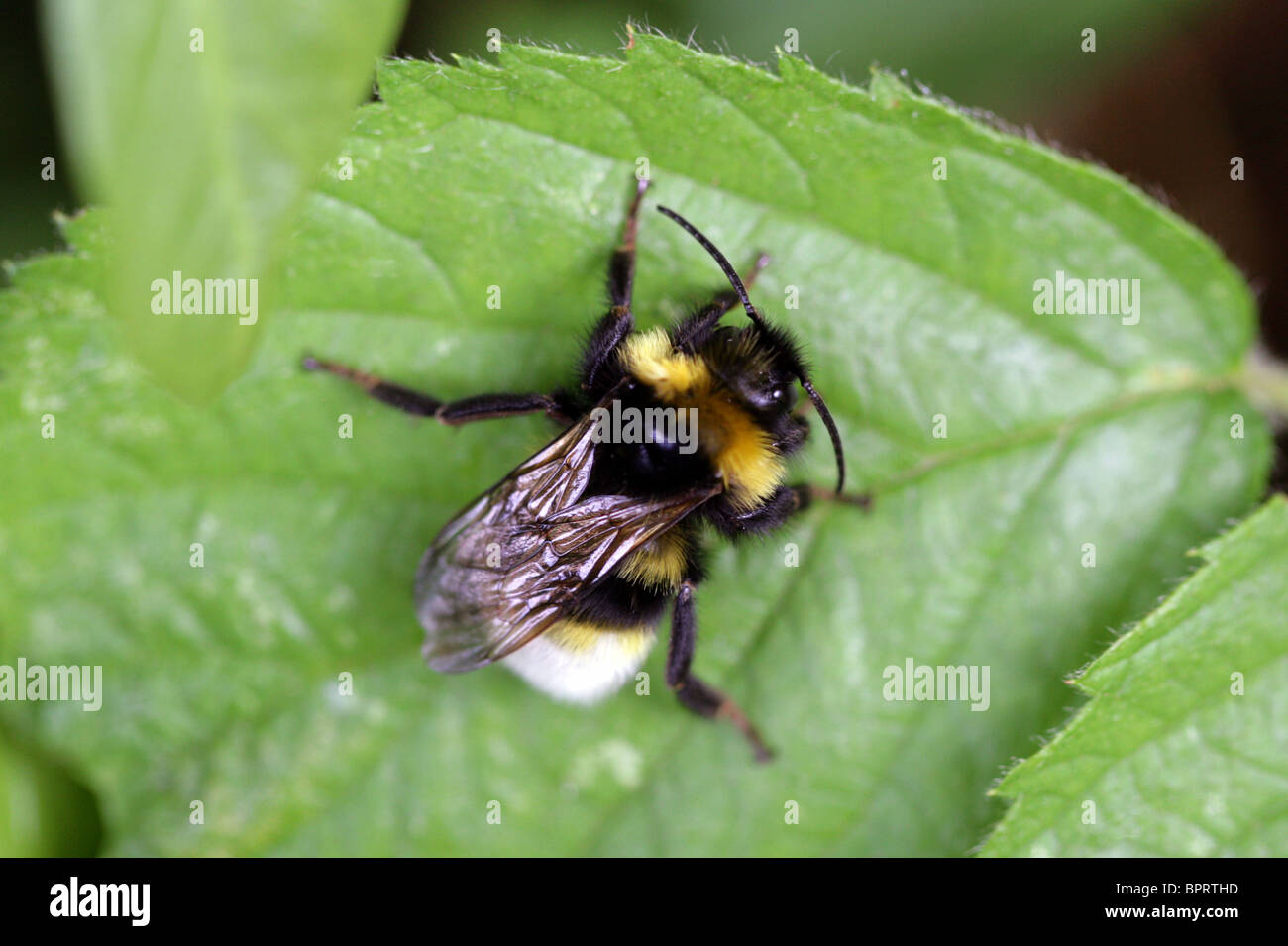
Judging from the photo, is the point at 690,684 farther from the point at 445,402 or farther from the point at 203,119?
the point at 203,119

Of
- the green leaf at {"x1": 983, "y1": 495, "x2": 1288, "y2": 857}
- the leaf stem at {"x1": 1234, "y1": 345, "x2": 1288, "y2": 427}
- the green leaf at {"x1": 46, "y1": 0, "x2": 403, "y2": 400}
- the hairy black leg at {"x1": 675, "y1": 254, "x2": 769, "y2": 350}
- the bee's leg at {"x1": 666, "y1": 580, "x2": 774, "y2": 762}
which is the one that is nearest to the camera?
the green leaf at {"x1": 46, "y1": 0, "x2": 403, "y2": 400}

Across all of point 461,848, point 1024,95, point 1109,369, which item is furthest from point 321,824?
point 1024,95

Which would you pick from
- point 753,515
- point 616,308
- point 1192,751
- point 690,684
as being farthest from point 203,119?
point 1192,751

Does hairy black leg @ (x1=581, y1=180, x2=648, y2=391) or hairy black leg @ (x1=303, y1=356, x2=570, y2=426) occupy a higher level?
hairy black leg @ (x1=581, y1=180, x2=648, y2=391)

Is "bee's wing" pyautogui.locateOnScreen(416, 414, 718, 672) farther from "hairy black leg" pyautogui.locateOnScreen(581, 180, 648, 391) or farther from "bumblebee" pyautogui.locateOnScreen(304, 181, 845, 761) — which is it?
"hairy black leg" pyautogui.locateOnScreen(581, 180, 648, 391)

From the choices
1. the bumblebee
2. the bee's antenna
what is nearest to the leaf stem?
the bumblebee

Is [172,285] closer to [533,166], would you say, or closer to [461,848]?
[533,166]
